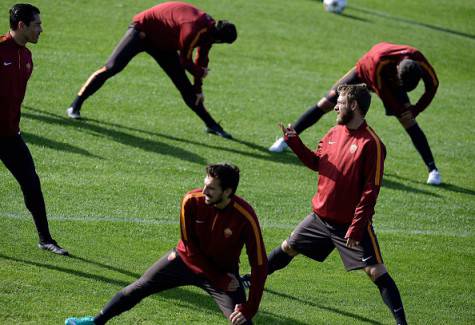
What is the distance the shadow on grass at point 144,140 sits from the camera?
12.0m

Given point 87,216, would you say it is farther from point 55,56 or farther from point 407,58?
point 55,56

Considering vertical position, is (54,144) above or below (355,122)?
below

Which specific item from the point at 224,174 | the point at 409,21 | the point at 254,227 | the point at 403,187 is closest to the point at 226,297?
the point at 254,227

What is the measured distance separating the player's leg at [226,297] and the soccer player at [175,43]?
570 cm

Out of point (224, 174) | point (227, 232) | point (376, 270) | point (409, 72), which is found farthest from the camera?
point (409, 72)

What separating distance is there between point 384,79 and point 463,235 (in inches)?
89.5

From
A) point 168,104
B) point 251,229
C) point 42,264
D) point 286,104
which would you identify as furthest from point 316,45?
point 251,229

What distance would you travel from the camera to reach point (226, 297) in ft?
20.7

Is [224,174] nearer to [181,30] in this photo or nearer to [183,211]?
[183,211]

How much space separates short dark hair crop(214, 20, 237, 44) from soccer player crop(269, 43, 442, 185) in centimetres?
156

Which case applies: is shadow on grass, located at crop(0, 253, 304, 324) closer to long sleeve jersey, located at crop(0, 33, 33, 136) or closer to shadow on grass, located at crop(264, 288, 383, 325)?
shadow on grass, located at crop(264, 288, 383, 325)

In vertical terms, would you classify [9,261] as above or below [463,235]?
above

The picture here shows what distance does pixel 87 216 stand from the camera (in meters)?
9.45

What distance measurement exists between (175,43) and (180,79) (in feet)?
2.09
